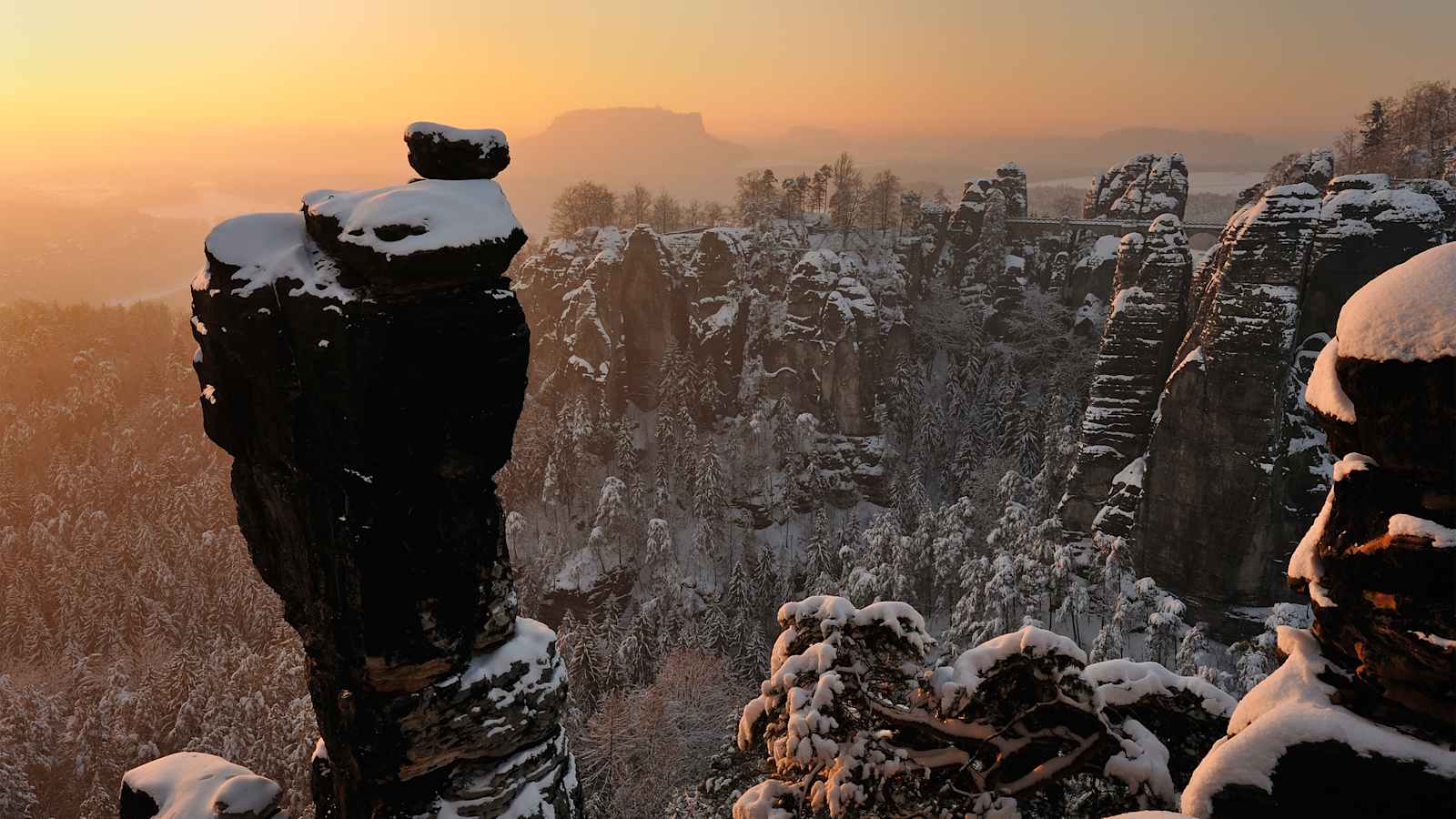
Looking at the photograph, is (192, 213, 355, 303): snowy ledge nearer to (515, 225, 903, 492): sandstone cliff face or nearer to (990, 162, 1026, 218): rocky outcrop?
(515, 225, 903, 492): sandstone cliff face

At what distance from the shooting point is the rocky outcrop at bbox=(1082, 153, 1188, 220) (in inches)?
2486

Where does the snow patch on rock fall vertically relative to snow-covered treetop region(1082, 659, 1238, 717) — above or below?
above

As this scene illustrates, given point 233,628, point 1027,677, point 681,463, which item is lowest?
point 233,628

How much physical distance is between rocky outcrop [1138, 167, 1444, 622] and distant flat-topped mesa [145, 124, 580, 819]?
1301 inches

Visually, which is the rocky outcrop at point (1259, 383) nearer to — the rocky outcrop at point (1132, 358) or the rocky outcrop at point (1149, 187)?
the rocky outcrop at point (1132, 358)

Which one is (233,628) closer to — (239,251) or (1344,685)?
(239,251)

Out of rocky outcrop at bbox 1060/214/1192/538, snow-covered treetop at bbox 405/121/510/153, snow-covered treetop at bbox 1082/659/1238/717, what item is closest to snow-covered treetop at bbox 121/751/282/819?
snow-covered treetop at bbox 405/121/510/153

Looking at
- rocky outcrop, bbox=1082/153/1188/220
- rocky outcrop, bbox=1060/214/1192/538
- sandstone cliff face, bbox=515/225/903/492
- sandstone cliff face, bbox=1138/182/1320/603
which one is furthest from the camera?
rocky outcrop, bbox=1082/153/1188/220

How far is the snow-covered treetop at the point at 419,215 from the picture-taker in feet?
21.4

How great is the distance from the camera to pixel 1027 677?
6488 mm

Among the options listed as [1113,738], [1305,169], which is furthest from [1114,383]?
[1113,738]

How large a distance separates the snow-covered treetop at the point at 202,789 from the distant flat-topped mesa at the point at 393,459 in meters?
0.88

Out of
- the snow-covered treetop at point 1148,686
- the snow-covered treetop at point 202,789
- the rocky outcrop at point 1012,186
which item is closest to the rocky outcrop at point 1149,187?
the rocky outcrop at point 1012,186

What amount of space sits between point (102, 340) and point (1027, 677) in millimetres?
90117
